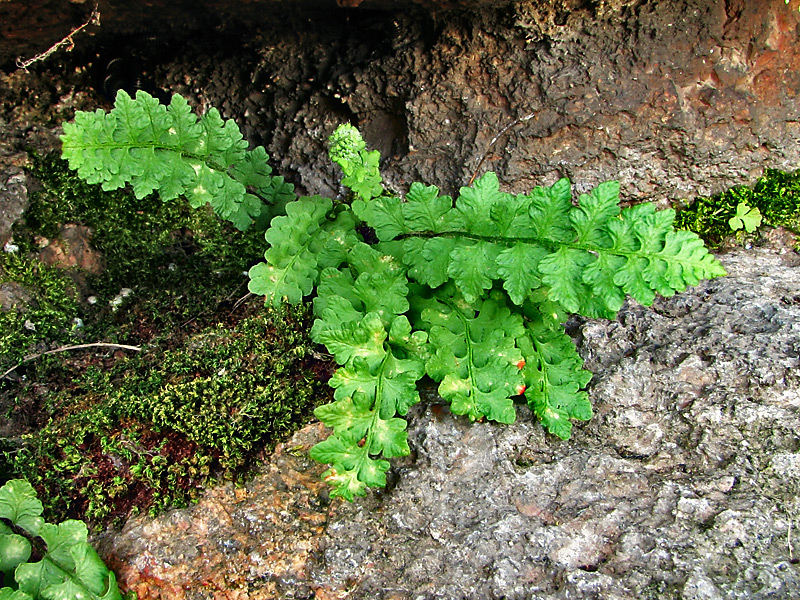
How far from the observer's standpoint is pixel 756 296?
295 cm

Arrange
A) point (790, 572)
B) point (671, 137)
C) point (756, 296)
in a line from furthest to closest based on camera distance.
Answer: point (671, 137) → point (756, 296) → point (790, 572)

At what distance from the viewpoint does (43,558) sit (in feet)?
7.58

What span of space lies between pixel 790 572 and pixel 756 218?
6.87ft

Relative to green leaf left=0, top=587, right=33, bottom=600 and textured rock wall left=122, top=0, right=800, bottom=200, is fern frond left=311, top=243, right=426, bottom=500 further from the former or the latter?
green leaf left=0, top=587, right=33, bottom=600

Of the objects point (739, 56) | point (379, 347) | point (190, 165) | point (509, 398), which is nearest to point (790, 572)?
point (509, 398)

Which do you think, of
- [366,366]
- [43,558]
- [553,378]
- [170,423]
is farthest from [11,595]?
[553,378]

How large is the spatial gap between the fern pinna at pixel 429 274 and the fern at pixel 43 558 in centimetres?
90

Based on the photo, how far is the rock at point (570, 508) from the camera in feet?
6.93

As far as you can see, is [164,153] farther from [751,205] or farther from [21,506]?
[751,205]

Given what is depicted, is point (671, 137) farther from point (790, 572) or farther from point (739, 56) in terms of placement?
point (790, 572)

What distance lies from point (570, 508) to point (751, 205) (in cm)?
219

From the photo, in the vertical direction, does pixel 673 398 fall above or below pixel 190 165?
below

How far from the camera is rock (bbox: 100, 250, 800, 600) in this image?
211 cm

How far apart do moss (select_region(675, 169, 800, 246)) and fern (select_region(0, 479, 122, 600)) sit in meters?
3.20
